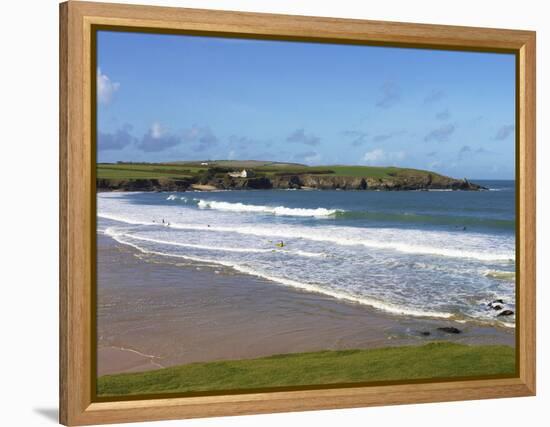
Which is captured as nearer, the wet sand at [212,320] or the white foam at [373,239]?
the wet sand at [212,320]

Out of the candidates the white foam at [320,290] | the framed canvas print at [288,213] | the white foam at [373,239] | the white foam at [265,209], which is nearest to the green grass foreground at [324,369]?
the framed canvas print at [288,213]

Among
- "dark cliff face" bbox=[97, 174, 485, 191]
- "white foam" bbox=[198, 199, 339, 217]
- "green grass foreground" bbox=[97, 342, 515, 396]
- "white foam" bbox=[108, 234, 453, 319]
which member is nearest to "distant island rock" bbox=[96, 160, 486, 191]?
"dark cliff face" bbox=[97, 174, 485, 191]

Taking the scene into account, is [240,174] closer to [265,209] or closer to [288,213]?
[265,209]

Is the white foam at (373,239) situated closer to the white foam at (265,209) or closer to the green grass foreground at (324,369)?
the white foam at (265,209)

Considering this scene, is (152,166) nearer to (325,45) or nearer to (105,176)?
(105,176)

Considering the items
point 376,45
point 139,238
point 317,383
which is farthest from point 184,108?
point 317,383

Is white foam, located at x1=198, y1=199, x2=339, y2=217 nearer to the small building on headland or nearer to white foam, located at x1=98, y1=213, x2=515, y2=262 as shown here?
white foam, located at x1=98, y1=213, x2=515, y2=262
